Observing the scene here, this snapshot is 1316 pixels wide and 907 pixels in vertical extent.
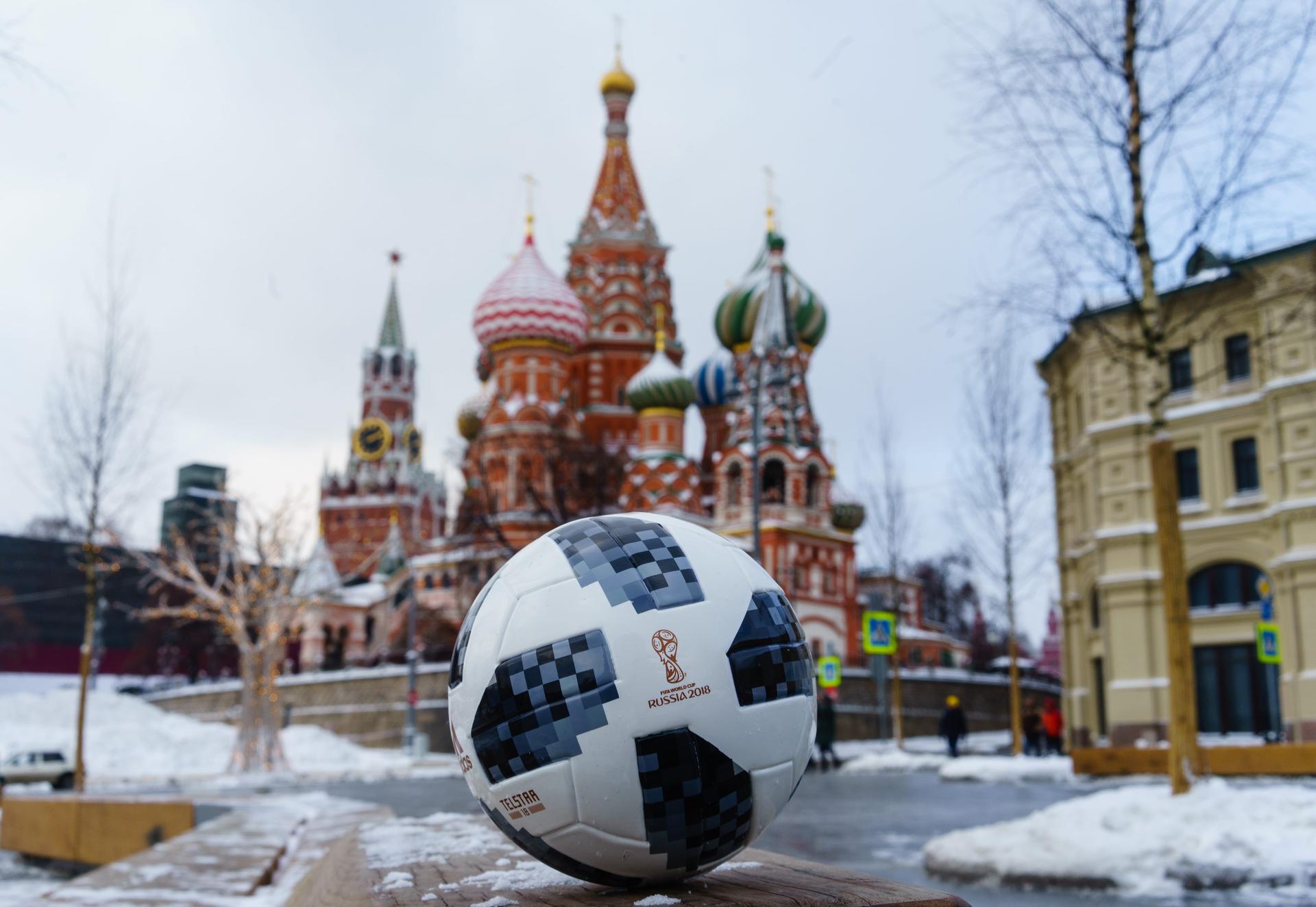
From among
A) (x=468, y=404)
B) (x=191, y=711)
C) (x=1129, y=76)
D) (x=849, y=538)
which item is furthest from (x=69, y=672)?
(x=1129, y=76)

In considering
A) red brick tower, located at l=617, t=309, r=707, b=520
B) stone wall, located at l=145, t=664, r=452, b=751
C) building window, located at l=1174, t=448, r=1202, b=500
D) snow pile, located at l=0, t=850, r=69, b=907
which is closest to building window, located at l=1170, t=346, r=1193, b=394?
building window, located at l=1174, t=448, r=1202, b=500

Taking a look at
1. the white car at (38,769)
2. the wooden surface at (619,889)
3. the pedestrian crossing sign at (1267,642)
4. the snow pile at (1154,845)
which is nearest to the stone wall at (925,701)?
the pedestrian crossing sign at (1267,642)

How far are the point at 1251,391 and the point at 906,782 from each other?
15.1 metres

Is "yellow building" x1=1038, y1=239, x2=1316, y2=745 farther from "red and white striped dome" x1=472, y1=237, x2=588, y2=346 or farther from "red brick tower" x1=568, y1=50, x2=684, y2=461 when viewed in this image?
"red brick tower" x1=568, y1=50, x2=684, y2=461

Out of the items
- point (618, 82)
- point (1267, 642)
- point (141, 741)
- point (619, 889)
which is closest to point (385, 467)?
point (618, 82)

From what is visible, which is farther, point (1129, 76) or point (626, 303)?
point (626, 303)

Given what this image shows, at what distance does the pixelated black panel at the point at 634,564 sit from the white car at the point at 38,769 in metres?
28.9

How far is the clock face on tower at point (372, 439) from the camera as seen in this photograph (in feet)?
353

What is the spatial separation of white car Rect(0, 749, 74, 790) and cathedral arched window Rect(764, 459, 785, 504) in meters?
25.3

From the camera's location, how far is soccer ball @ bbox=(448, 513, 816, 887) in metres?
3.84

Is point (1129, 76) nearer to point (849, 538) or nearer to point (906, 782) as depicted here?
point (906, 782)

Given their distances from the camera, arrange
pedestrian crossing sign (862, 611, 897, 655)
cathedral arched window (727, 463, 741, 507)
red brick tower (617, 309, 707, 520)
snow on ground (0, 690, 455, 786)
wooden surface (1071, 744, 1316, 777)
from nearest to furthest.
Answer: wooden surface (1071, 744, 1316, 777) < pedestrian crossing sign (862, 611, 897, 655) < snow on ground (0, 690, 455, 786) < cathedral arched window (727, 463, 741, 507) < red brick tower (617, 309, 707, 520)

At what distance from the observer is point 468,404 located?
63500mm

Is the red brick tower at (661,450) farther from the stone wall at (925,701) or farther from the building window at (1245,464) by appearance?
the building window at (1245,464)
